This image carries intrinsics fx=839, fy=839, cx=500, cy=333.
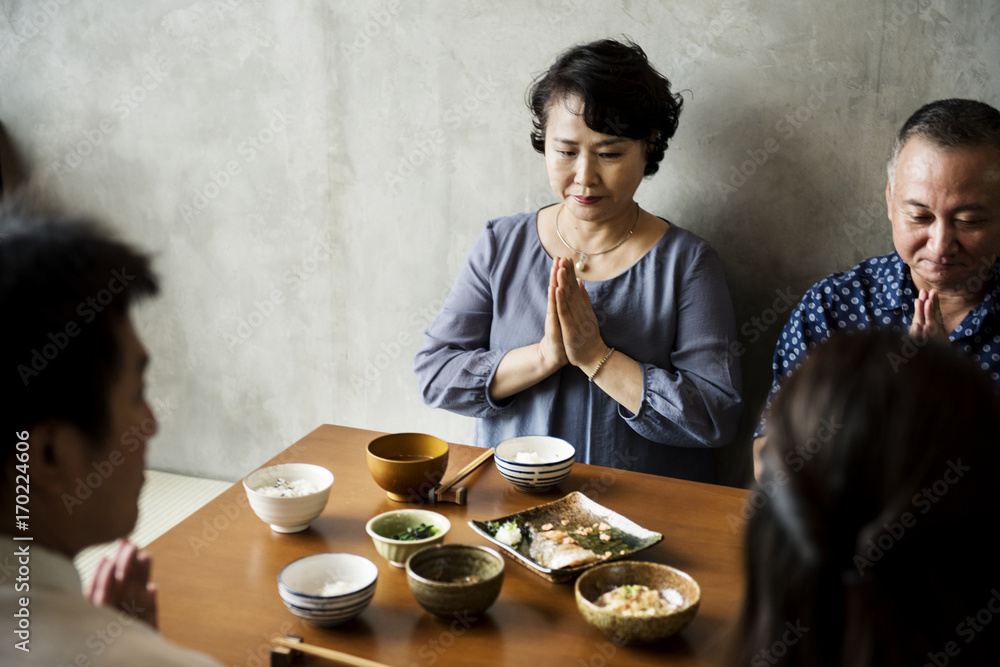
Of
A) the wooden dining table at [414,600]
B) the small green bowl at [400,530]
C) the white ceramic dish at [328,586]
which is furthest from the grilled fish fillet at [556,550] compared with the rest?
the white ceramic dish at [328,586]

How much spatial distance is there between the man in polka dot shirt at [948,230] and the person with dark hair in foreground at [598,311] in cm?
31

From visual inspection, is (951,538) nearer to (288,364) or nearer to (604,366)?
(604,366)

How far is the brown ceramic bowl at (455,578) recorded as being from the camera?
1.31m

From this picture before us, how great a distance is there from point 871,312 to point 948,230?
0.32m

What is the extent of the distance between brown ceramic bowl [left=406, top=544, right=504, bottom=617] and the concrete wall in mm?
1470

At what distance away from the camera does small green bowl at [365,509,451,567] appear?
1.49 m

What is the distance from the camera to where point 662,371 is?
88.0 inches

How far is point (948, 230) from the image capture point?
187 centimetres

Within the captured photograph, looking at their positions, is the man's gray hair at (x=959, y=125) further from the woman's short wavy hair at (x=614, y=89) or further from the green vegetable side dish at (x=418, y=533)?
the green vegetable side dish at (x=418, y=533)

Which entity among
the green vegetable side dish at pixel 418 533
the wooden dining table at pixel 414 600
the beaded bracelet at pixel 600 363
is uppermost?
the beaded bracelet at pixel 600 363

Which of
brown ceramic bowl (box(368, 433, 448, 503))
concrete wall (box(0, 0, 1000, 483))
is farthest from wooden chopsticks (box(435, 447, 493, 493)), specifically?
concrete wall (box(0, 0, 1000, 483))

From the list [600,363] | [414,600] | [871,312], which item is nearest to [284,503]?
[414,600]

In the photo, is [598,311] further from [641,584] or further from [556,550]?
[641,584]

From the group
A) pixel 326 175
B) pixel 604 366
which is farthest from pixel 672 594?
pixel 326 175
